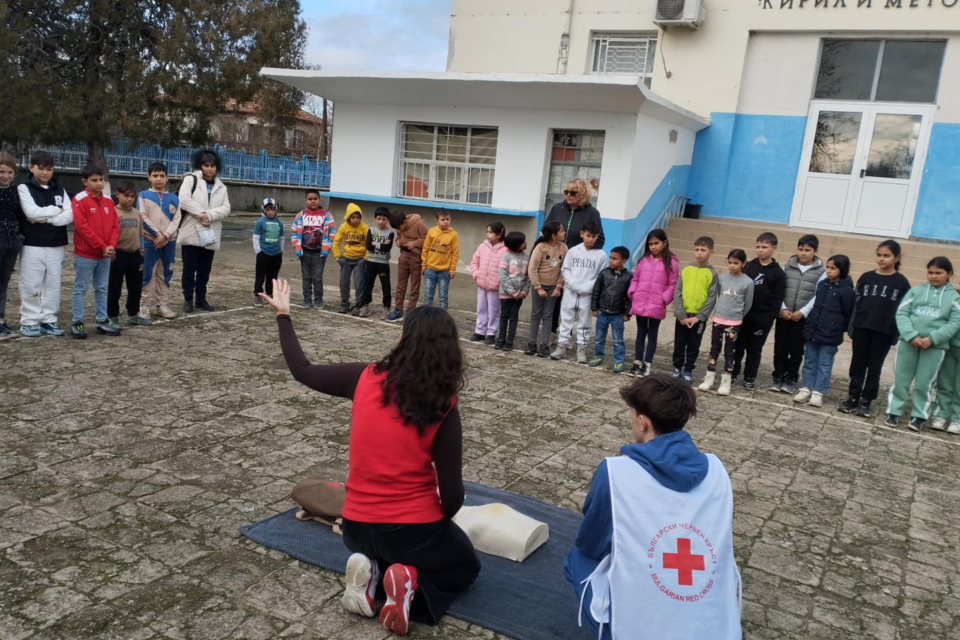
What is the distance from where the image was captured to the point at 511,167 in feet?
44.6

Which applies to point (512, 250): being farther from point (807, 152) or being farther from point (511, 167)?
point (807, 152)

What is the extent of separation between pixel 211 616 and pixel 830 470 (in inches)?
179

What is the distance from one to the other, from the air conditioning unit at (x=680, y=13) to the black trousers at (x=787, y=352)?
8886 mm

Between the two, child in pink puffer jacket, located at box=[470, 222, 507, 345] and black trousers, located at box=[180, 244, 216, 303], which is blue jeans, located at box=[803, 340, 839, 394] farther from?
black trousers, located at box=[180, 244, 216, 303]

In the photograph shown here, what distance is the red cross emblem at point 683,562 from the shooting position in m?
2.69

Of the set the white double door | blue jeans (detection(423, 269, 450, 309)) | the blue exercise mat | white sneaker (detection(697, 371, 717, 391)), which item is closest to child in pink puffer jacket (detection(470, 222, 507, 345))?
blue jeans (detection(423, 269, 450, 309))

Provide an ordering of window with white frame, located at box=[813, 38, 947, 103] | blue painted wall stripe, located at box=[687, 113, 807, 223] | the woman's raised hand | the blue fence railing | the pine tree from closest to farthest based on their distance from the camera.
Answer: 1. the woman's raised hand
2. window with white frame, located at box=[813, 38, 947, 103]
3. blue painted wall stripe, located at box=[687, 113, 807, 223]
4. the pine tree
5. the blue fence railing

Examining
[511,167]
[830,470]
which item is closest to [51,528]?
[830,470]

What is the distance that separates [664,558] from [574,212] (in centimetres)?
669

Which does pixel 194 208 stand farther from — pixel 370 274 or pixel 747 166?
pixel 747 166

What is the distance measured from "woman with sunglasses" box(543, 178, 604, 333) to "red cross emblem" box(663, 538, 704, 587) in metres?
6.21

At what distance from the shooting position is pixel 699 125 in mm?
14758

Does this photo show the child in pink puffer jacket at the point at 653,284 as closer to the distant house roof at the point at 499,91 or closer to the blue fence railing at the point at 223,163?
the distant house roof at the point at 499,91

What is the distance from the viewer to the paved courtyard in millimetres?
3295
